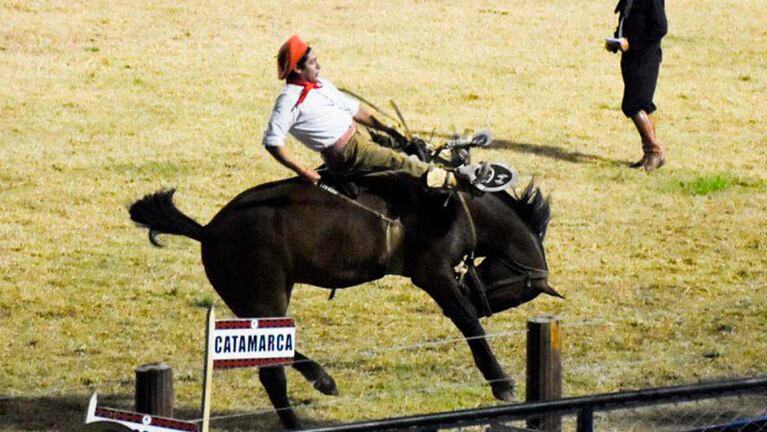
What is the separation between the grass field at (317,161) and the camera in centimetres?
1181

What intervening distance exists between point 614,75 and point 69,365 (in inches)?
487

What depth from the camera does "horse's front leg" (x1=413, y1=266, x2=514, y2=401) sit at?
10.8 metres

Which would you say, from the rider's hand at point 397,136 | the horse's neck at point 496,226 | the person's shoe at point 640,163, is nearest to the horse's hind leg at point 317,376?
the horse's neck at point 496,226

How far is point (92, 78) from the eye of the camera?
2141 cm

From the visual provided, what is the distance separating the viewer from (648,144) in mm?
18406

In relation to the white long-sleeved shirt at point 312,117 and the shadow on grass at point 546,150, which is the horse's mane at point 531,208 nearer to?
the white long-sleeved shirt at point 312,117

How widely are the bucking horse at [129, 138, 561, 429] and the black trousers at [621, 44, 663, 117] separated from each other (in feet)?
24.4

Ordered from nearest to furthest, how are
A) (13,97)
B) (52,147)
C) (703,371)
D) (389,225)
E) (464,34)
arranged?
1. (389,225)
2. (703,371)
3. (52,147)
4. (13,97)
5. (464,34)

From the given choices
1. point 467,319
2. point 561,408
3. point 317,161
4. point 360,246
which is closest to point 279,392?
point 360,246

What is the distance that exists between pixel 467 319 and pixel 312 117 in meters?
1.60

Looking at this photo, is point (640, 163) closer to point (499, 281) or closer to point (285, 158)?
point (499, 281)

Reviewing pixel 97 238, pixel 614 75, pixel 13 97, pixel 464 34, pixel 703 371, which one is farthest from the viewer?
pixel 464 34

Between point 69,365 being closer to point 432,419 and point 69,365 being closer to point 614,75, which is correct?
point 432,419

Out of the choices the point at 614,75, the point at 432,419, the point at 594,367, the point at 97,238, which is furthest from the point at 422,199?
the point at 614,75
